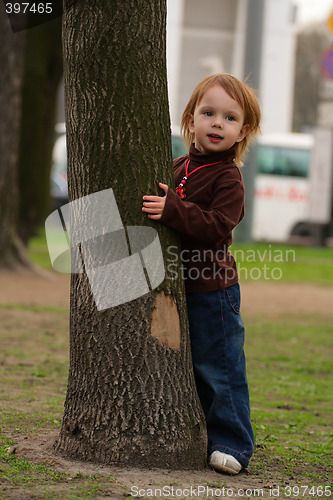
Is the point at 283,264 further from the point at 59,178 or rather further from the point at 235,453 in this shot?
the point at 235,453

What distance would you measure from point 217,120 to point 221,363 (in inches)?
38.9

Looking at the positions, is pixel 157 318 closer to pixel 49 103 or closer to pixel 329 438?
pixel 329 438

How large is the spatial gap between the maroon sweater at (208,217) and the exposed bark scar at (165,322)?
0.16 metres

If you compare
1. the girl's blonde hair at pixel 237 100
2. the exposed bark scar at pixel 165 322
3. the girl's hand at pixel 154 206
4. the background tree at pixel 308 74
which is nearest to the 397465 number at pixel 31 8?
the girl's blonde hair at pixel 237 100

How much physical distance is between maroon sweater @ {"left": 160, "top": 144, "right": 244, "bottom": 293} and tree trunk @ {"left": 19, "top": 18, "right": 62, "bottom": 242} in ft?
33.5

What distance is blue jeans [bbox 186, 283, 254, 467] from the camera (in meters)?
3.32

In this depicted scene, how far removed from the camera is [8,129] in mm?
10180

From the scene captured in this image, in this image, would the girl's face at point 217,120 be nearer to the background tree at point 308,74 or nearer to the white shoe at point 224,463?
the white shoe at point 224,463

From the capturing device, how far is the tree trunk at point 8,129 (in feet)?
33.1

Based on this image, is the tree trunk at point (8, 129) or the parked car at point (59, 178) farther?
the parked car at point (59, 178)

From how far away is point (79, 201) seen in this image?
10.6ft

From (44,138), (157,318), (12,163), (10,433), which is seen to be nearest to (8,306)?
(12,163)

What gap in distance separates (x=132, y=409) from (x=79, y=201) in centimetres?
84

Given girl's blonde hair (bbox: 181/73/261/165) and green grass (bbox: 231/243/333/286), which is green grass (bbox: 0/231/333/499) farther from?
green grass (bbox: 231/243/333/286)
